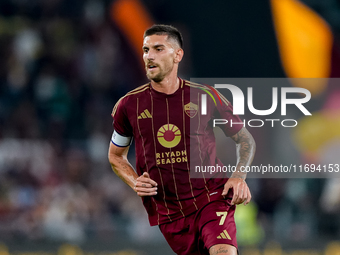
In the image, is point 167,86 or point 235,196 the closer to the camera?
point 235,196

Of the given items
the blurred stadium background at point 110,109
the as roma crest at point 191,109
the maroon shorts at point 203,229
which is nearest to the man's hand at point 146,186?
the maroon shorts at point 203,229

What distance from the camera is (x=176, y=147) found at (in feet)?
16.3

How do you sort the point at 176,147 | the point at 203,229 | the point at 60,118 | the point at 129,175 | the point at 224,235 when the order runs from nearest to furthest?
the point at 224,235 → the point at 203,229 → the point at 176,147 → the point at 129,175 → the point at 60,118

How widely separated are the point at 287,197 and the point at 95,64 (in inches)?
221

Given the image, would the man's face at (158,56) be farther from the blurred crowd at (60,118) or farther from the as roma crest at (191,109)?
the blurred crowd at (60,118)

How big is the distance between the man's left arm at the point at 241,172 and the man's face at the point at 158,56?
0.94 metres

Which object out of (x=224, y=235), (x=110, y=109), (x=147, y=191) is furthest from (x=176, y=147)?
(x=110, y=109)

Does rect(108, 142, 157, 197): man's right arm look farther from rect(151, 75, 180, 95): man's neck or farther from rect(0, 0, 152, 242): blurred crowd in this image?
rect(0, 0, 152, 242): blurred crowd

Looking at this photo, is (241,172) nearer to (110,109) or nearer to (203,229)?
(203,229)

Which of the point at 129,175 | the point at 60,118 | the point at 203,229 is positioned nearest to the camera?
the point at 203,229

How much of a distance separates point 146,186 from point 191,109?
2.77 feet

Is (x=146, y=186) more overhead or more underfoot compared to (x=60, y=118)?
more underfoot

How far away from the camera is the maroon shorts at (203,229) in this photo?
475 cm

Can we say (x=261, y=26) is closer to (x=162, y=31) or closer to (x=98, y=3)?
(x=98, y=3)
